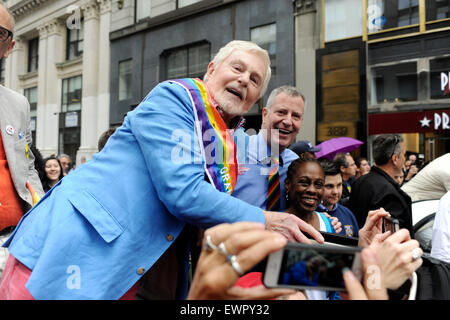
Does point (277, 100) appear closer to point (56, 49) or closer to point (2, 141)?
point (2, 141)

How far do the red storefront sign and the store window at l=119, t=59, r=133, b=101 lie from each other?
470 inches

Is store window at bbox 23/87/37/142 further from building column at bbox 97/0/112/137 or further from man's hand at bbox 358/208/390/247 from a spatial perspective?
man's hand at bbox 358/208/390/247

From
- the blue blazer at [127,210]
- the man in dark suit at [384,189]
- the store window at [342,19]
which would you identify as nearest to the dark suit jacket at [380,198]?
the man in dark suit at [384,189]

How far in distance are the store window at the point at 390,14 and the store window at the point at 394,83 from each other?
1.31 meters

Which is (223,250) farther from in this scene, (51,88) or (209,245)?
(51,88)

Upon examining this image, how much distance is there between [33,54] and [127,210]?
27690 mm

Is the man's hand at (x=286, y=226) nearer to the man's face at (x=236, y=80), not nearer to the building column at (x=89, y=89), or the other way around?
the man's face at (x=236, y=80)

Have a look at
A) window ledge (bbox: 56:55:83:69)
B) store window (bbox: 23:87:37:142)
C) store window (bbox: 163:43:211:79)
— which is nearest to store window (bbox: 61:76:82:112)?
window ledge (bbox: 56:55:83:69)

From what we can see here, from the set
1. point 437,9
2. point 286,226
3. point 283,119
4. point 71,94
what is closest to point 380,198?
point 283,119

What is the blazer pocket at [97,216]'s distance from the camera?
1.27 metres

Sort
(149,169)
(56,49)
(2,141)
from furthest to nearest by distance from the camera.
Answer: (56,49) < (2,141) < (149,169)

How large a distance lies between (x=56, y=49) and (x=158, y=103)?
2370cm
